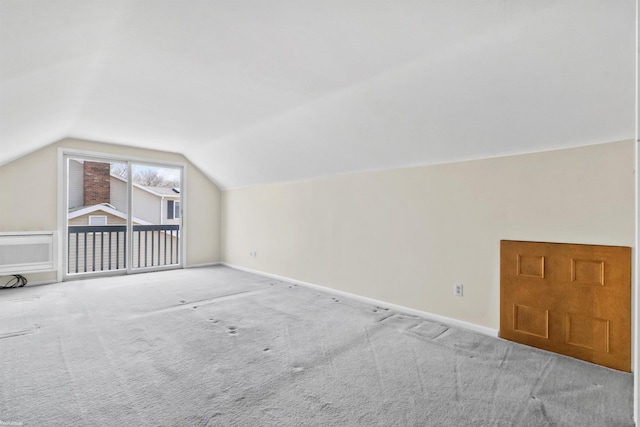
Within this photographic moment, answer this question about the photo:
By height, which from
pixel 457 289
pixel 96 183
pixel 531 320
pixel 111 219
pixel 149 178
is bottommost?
pixel 531 320

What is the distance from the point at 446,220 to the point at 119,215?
5137 mm

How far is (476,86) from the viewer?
2.17 m

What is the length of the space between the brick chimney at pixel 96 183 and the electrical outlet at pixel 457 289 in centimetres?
540

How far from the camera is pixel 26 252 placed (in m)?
4.23

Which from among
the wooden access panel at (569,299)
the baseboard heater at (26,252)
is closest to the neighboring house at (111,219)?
the baseboard heater at (26,252)

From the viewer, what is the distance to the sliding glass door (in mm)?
4934

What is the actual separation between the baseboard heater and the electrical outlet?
5296mm

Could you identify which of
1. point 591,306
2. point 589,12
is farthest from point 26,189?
point 591,306

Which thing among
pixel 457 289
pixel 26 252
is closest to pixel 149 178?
pixel 26 252

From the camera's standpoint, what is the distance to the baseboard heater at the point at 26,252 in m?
4.08

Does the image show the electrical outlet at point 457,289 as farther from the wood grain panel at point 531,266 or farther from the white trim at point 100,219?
the white trim at point 100,219

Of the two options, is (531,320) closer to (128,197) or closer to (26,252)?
(128,197)

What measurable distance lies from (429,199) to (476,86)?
1200 millimetres

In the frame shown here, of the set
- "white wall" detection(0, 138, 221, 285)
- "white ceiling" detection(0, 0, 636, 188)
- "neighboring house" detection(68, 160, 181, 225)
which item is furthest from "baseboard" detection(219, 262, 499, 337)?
A: "white wall" detection(0, 138, 221, 285)
